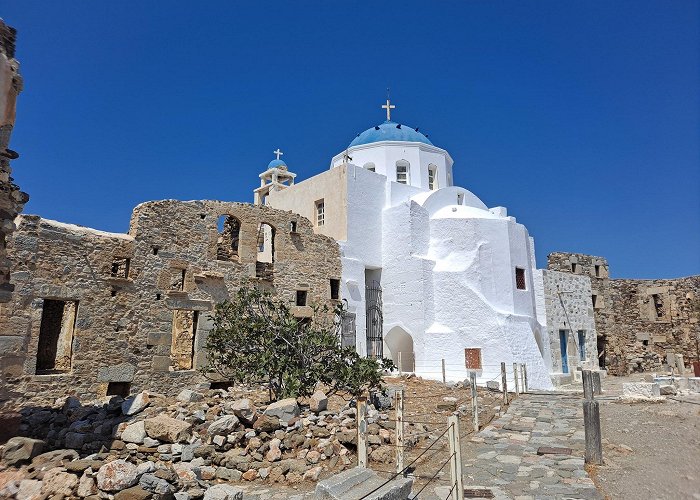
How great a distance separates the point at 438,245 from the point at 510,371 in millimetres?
5444

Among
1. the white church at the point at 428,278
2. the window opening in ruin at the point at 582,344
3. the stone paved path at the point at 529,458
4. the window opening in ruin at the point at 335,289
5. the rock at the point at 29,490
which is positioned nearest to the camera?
the rock at the point at 29,490

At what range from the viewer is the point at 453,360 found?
17922 millimetres

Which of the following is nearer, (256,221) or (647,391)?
(647,391)

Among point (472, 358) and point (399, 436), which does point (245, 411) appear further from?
point (472, 358)

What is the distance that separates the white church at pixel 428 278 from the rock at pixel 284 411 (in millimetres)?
9050

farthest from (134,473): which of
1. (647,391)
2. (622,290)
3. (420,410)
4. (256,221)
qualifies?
(622,290)

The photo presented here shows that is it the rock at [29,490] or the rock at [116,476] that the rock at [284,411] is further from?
the rock at [29,490]

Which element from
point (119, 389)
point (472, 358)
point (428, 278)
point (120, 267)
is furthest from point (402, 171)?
point (119, 389)

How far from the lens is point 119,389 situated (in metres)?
11.7

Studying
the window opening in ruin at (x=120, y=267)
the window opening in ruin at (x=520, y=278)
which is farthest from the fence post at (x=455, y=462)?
the window opening in ruin at (x=520, y=278)

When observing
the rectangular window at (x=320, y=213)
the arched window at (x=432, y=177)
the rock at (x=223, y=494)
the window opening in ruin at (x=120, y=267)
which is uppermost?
the arched window at (x=432, y=177)

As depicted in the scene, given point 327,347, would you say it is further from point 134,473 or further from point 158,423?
point 134,473

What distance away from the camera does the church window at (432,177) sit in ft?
75.3

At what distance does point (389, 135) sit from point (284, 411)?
17136 millimetres
